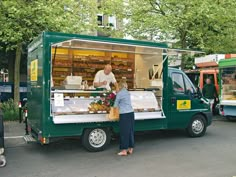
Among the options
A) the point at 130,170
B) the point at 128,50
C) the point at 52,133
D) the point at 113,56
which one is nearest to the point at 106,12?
the point at 113,56

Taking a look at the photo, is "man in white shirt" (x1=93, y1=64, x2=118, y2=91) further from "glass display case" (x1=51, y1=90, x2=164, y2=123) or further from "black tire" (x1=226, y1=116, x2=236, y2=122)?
"black tire" (x1=226, y1=116, x2=236, y2=122)

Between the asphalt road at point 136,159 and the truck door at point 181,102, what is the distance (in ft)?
1.89

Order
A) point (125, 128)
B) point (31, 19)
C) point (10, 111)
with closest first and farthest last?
1. point (125, 128)
2. point (31, 19)
3. point (10, 111)

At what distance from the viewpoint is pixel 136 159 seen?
742 centimetres

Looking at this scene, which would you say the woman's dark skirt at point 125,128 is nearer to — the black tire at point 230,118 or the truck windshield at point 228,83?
the truck windshield at point 228,83

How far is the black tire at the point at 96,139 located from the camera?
26.3ft

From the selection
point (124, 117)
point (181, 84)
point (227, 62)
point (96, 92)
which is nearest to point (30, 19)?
point (96, 92)

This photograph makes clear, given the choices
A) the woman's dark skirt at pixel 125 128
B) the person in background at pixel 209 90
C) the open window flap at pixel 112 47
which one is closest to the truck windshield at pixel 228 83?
the person in background at pixel 209 90

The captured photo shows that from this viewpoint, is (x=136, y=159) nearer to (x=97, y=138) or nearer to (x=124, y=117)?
(x=124, y=117)

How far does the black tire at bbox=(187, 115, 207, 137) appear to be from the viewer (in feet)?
32.5

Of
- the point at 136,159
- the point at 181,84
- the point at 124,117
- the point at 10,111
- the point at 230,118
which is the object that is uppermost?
the point at 181,84

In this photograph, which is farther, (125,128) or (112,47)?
(112,47)

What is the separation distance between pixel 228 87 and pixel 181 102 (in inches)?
212

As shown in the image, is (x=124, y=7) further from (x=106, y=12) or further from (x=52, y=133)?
(x=52, y=133)
